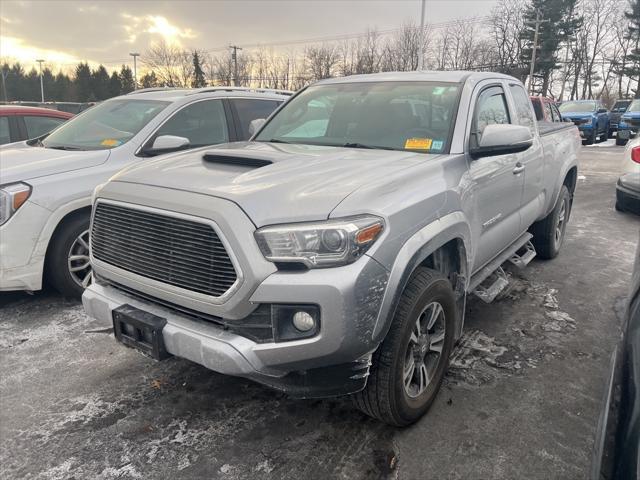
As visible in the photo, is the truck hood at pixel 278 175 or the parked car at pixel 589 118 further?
the parked car at pixel 589 118

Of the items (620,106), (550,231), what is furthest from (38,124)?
(620,106)

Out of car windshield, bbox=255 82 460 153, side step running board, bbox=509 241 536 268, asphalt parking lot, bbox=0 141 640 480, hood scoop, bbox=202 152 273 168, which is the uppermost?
car windshield, bbox=255 82 460 153

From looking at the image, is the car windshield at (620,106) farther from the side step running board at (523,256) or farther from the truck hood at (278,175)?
the truck hood at (278,175)

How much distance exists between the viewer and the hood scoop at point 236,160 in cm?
281

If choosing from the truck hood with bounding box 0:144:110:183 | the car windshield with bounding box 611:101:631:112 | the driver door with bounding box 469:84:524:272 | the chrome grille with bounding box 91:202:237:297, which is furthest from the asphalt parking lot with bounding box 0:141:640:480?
the car windshield with bounding box 611:101:631:112

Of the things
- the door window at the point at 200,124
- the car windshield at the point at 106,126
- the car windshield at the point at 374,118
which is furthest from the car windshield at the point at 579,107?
the car windshield at the point at 106,126

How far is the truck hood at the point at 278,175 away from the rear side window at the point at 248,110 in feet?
7.86

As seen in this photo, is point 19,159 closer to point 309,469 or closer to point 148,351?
Result: point 148,351

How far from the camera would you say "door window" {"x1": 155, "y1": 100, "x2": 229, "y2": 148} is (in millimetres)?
4926

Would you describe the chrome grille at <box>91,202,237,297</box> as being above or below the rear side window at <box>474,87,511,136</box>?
below

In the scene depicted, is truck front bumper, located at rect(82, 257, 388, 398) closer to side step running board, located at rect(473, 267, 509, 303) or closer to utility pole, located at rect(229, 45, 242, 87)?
side step running board, located at rect(473, 267, 509, 303)

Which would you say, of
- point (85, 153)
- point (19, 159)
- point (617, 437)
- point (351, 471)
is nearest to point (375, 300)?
point (351, 471)

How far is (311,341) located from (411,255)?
64cm

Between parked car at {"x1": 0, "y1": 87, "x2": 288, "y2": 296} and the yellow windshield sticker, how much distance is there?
2297 millimetres
